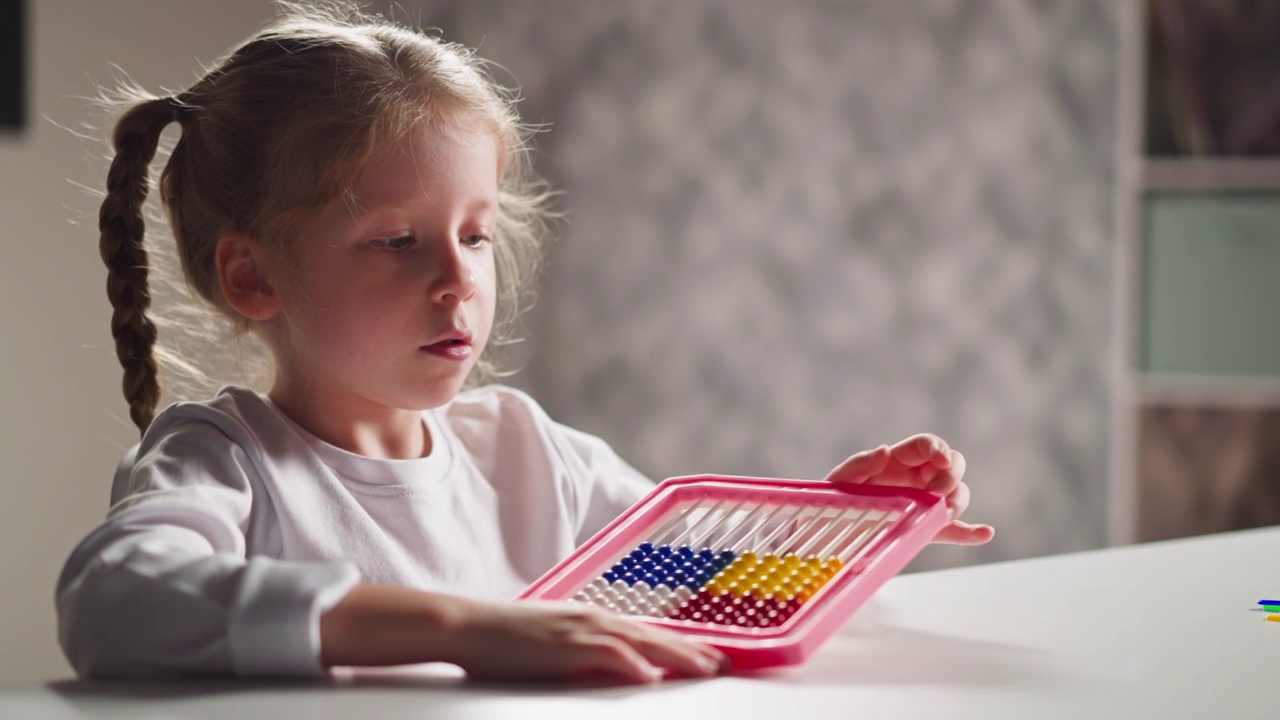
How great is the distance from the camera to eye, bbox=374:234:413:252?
867mm

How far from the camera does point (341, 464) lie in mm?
916

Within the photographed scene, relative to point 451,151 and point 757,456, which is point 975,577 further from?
point 757,456

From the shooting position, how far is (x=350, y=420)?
0.94 metres

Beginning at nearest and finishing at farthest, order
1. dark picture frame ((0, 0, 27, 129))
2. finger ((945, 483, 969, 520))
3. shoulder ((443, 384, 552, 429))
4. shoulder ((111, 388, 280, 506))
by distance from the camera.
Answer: shoulder ((111, 388, 280, 506)) < finger ((945, 483, 969, 520)) < shoulder ((443, 384, 552, 429)) < dark picture frame ((0, 0, 27, 129))

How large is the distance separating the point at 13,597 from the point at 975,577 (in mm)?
1861

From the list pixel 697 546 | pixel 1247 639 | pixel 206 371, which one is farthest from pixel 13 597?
pixel 1247 639

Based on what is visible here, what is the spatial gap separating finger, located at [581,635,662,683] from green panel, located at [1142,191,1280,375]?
228 centimetres

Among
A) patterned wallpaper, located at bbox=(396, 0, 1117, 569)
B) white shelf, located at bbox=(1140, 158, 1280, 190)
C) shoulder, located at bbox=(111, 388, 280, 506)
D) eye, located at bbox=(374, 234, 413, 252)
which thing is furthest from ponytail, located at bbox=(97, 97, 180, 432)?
white shelf, located at bbox=(1140, 158, 1280, 190)

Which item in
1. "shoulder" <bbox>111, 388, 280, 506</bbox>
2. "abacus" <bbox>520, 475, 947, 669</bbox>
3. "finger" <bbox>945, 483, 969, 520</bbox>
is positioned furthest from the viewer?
"finger" <bbox>945, 483, 969, 520</bbox>

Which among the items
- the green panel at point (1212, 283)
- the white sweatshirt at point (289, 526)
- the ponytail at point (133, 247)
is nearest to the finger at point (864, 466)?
the white sweatshirt at point (289, 526)

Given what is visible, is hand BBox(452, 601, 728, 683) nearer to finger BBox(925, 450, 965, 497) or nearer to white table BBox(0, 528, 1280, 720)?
white table BBox(0, 528, 1280, 720)

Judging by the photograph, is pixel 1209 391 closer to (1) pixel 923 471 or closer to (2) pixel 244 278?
(1) pixel 923 471

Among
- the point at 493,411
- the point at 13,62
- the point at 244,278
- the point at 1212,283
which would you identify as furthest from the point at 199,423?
the point at 1212,283

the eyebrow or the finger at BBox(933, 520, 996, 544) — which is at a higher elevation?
the eyebrow
